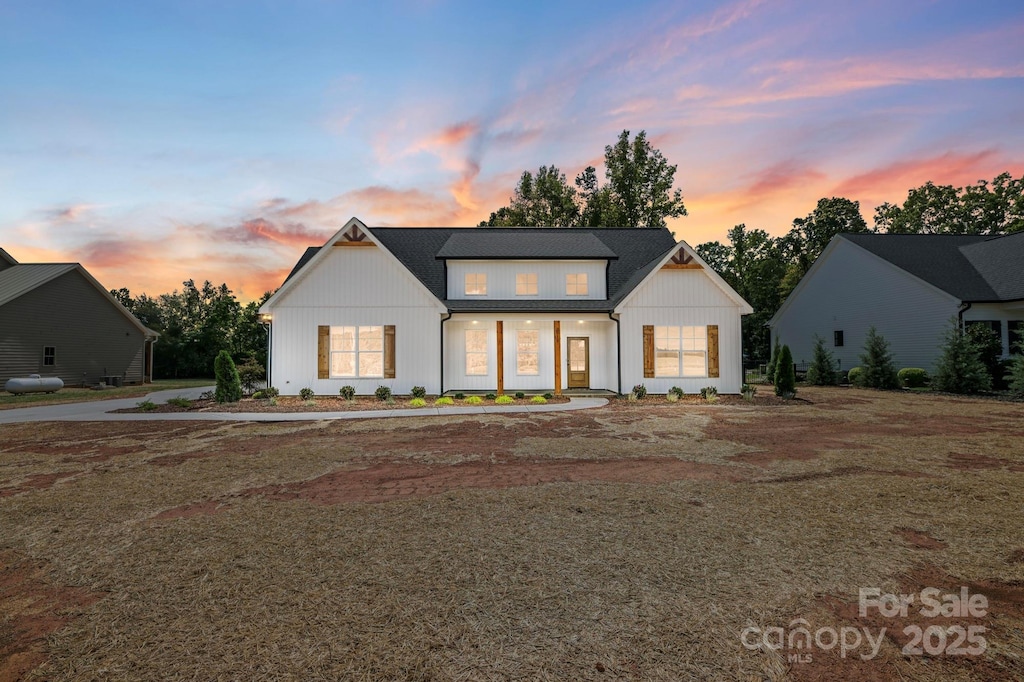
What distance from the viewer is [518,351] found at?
Result: 19031mm

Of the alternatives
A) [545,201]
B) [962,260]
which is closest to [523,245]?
[962,260]

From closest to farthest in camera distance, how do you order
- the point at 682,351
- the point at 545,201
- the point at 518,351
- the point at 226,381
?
the point at 226,381 < the point at 682,351 < the point at 518,351 < the point at 545,201

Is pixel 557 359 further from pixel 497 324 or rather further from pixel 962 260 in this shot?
pixel 962 260

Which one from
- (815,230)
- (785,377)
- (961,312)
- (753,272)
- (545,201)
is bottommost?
(785,377)

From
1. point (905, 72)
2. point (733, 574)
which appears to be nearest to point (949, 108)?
point (905, 72)

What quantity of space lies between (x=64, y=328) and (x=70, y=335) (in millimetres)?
518

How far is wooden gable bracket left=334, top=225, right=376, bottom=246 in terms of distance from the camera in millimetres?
16969

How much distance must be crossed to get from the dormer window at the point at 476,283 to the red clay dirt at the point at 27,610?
53.7ft

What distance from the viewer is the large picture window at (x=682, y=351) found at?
17766 millimetres

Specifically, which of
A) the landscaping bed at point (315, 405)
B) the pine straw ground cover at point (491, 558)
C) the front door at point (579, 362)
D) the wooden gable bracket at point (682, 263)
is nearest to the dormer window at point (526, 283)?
the front door at point (579, 362)

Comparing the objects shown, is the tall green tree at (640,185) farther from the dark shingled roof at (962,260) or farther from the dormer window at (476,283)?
the dormer window at (476,283)

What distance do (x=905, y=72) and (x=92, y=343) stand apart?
4099cm

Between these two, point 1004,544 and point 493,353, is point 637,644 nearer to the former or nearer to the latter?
point 1004,544

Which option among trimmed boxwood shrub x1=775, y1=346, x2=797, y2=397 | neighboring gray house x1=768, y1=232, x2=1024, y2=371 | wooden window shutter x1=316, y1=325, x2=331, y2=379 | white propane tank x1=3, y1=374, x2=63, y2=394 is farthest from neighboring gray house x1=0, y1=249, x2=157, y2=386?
neighboring gray house x1=768, y1=232, x2=1024, y2=371
